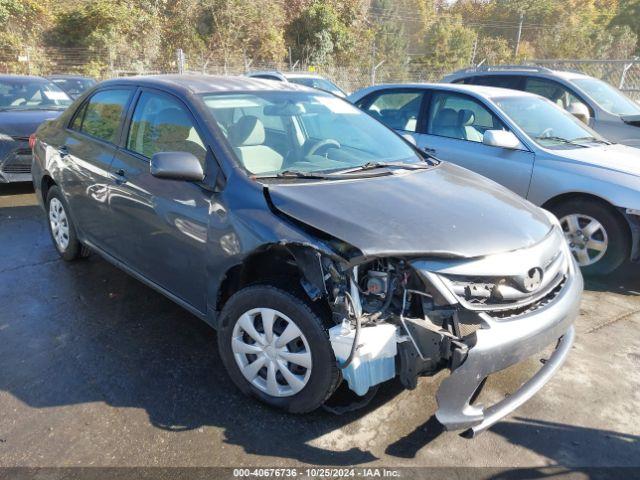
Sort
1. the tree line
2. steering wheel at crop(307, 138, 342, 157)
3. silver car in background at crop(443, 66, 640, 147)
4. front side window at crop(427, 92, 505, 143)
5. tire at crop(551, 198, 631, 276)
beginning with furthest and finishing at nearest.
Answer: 1. the tree line
2. silver car in background at crop(443, 66, 640, 147)
3. front side window at crop(427, 92, 505, 143)
4. tire at crop(551, 198, 631, 276)
5. steering wheel at crop(307, 138, 342, 157)

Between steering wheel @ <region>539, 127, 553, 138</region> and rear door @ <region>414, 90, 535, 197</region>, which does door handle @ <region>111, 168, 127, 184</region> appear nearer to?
rear door @ <region>414, 90, 535, 197</region>

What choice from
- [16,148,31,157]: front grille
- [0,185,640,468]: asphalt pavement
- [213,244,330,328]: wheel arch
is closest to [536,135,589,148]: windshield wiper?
[0,185,640,468]: asphalt pavement

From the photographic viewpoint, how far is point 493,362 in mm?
2238

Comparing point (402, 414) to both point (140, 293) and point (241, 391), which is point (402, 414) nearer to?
point (241, 391)

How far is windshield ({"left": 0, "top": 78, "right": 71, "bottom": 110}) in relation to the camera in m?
7.68

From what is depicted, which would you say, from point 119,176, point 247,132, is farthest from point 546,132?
point 119,176

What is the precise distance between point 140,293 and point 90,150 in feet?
3.86

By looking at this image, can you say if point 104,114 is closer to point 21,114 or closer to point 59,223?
point 59,223

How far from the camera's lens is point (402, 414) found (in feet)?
8.93

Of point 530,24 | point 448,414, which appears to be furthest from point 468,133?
point 530,24

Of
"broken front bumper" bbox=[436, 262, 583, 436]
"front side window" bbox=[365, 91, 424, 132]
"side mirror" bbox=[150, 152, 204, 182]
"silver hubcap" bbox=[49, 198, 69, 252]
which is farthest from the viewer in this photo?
"front side window" bbox=[365, 91, 424, 132]

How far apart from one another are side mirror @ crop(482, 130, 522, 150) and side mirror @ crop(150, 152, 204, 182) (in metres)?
3.16

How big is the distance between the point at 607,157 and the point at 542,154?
591 millimetres

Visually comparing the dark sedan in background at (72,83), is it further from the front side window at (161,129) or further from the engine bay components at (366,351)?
the engine bay components at (366,351)
